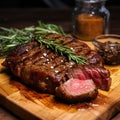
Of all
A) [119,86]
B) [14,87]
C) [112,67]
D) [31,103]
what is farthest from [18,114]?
[112,67]

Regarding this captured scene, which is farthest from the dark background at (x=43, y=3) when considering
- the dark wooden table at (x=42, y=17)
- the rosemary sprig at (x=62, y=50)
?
the rosemary sprig at (x=62, y=50)

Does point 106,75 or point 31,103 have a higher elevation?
point 106,75

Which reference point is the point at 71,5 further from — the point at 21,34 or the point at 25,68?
the point at 25,68

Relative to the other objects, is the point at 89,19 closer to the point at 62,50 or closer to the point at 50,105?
the point at 62,50

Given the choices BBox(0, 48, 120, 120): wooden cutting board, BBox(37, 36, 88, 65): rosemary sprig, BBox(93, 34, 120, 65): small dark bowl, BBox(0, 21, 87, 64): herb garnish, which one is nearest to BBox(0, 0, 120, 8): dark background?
BBox(0, 21, 87, 64): herb garnish

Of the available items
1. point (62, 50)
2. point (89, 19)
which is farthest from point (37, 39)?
point (89, 19)

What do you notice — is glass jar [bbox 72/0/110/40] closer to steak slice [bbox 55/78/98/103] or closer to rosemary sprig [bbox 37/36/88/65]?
rosemary sprig [bbox 37/36/88/65]
